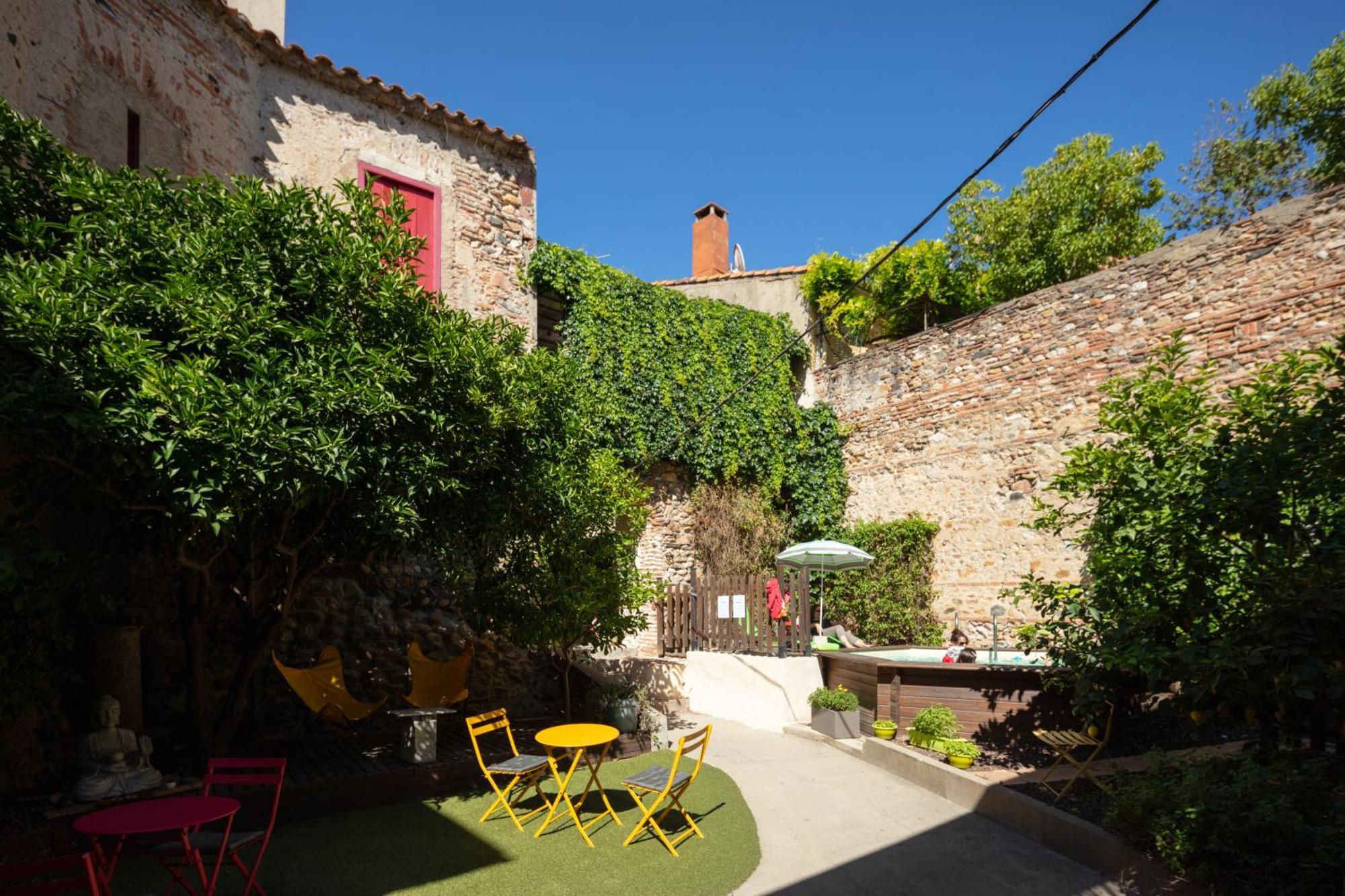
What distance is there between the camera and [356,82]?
371 inches

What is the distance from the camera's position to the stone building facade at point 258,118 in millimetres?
6172

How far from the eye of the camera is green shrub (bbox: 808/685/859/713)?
8156 millimetres

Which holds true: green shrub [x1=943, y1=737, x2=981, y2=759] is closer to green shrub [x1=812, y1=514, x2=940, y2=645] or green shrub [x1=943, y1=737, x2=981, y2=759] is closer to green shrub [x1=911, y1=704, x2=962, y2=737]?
green shrub [x1=911, y1=704, x2=962, y2=737]

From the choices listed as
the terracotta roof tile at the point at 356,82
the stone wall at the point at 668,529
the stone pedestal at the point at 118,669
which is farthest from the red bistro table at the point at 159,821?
the stone wall at the point at 668,529

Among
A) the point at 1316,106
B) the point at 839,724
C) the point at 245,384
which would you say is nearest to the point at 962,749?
the point at 839,724

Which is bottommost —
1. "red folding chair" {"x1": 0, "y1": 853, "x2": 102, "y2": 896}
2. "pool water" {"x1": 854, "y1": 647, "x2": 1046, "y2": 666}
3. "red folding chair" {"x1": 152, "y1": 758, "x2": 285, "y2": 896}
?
"pool water" {"x1": 854, "y1": 647, "x2": 1046, "y2": 666}

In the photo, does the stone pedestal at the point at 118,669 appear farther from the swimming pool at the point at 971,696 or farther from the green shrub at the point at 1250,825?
the green shrub at the point at 1250,825

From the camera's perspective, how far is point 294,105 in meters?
9.12

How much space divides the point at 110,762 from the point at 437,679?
116 inches

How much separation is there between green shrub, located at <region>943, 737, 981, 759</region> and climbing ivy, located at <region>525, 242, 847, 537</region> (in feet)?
21.9

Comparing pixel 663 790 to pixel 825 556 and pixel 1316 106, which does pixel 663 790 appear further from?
pixel 1316 106

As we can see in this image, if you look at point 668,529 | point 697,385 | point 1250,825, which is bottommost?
point 1250,825

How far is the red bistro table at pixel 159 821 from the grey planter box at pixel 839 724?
595cm

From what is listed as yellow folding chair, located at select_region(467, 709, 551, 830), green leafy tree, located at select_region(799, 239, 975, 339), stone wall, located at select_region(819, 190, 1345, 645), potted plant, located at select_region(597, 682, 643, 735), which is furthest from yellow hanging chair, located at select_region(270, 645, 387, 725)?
green leafy tree, located at select_region(799, 239, 975, 339)
